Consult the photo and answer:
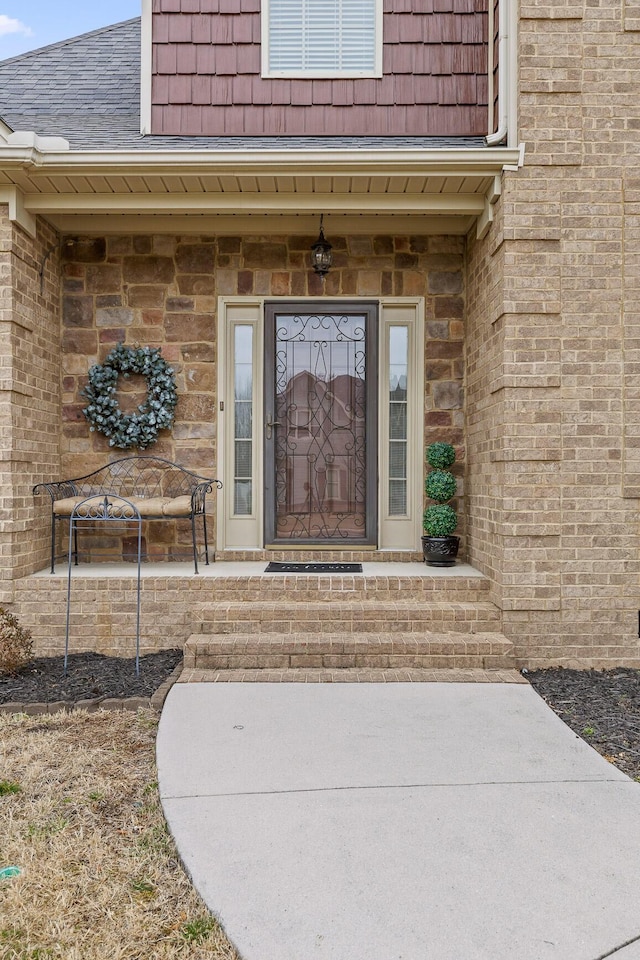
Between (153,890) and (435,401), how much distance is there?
3839mm

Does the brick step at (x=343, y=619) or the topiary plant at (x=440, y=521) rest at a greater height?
the topiary plant at (x=440, y=521)

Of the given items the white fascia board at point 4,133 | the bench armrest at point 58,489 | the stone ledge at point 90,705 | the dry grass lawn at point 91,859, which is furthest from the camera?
the bench armrest at point 58,489

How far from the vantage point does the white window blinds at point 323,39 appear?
4.88 metres

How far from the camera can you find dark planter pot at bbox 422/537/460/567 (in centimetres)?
466

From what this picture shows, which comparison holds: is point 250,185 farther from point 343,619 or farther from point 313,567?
point 343,619

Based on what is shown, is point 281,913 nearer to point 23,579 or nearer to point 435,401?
point 23,579

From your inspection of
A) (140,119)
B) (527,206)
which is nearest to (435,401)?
(527,206)

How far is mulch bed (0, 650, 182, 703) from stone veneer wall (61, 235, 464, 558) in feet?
3.41

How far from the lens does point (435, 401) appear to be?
200 inches

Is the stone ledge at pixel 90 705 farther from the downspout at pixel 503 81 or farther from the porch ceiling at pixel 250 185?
the downspout at pixel 503 81

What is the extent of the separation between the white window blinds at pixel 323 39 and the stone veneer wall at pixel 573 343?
135 cm

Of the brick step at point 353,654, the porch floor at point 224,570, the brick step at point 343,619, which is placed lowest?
the brick step at point 353,654

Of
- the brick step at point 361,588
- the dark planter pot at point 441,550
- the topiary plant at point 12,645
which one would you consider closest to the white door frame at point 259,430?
the dark planter pot at point 441,550

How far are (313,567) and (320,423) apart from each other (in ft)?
3.65
